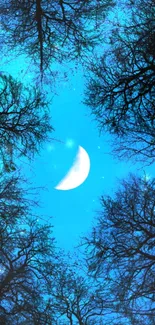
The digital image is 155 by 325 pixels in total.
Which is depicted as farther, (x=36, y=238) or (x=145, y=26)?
(x=36, y=238)

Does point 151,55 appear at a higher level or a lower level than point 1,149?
higher

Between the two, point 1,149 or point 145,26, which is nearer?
point 145,26

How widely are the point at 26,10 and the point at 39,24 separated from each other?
49 centimetres

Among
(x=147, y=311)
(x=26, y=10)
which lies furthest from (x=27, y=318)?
(x=26, y=10)

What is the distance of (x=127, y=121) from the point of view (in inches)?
330

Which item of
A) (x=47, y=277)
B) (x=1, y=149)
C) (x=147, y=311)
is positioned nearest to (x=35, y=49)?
(x=1, y=149)

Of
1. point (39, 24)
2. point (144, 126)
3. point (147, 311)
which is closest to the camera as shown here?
point (144, 126)

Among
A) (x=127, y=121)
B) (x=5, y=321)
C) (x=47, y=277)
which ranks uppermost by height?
(x=127, y=121)

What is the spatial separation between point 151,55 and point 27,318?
342 inches

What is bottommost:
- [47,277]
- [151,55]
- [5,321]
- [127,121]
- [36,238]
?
[5,321]

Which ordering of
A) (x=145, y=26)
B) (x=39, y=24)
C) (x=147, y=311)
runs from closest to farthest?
(x=145, y=26)
(x=39, y=24)
(x=147, y=311)

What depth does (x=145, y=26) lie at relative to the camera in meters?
7.42

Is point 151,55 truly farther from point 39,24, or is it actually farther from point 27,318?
point 27,318

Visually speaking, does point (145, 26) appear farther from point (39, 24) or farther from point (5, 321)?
point (5, 321)
